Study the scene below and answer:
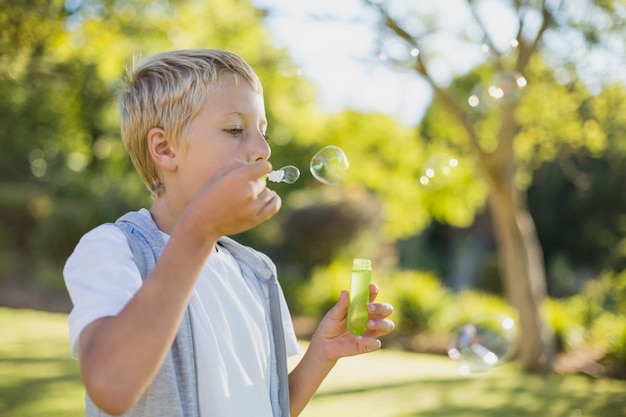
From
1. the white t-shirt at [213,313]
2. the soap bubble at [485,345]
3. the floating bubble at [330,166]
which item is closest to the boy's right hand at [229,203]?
the white t-shirt at [213,313]

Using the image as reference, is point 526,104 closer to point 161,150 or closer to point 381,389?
point 381,389

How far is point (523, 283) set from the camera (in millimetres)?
9281

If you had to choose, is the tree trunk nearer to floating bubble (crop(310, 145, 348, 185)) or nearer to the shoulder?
floating bubble (crop(310, 145, 348, 185))

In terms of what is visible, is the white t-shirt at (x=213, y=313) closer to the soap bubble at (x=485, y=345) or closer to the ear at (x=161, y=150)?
the ear at (x=161, y=150)

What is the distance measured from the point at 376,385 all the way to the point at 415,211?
5568 mm

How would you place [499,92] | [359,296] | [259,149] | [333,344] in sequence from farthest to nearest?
[499,92]
[333,344]
[359,296]
[259,149]

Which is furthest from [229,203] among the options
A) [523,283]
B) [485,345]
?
[523,283]

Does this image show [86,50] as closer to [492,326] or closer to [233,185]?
[492,326]

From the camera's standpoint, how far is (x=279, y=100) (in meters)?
10.5

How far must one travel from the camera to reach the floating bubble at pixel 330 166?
290 centimetres

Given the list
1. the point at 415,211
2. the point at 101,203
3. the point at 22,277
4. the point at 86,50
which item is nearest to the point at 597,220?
the point at 415,211

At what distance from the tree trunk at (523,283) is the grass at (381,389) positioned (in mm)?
497

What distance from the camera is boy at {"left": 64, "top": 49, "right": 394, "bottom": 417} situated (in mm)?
1199

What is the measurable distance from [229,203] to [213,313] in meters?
0.44
